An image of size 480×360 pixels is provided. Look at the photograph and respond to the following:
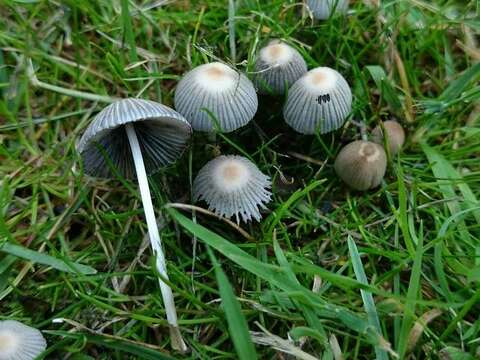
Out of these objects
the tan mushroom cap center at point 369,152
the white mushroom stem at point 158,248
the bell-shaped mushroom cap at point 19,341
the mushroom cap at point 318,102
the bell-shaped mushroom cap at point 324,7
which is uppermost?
the bell-shaped mushroom cap at point 324,7

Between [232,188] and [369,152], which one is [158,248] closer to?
[232,188]

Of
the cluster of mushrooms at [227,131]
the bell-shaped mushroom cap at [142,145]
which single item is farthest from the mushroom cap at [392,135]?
the bell-shaped mushroom cap at [142,145]

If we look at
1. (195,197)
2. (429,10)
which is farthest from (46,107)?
(429,10)

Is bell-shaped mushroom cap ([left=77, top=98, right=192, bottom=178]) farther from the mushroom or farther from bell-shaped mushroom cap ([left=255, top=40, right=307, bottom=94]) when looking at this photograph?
bell-shaped mushroom cap ([left=255, top=40, right=307, bottom=94])

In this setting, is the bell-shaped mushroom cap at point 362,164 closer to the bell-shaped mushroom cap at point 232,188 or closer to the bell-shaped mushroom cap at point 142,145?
the bell-shaped mushroom cap at point 232,188

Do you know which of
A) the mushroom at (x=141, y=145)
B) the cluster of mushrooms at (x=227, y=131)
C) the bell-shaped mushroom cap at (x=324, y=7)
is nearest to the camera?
the mushroom at (x=141, y=145)

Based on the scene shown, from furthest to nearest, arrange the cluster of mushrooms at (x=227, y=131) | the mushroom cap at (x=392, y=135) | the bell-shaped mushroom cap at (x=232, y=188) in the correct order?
the mushroom cap at (x=392, y=135)
the bell-shaped mushroom cap at (x=232, y=188)
the cluster of mushrooms at (x=227, y=131)

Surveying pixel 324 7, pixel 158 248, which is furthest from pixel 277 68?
pixel 158 248
